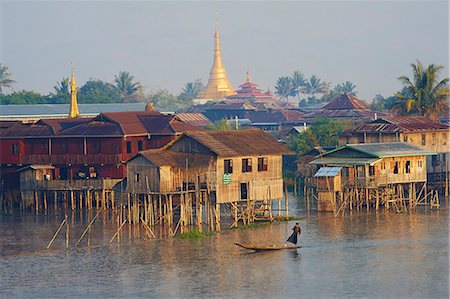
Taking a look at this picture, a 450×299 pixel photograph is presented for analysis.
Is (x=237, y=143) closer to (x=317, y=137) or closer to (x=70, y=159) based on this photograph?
(x=70, y=159)

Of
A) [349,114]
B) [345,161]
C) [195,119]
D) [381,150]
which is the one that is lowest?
[345,161]

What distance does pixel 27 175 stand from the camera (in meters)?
70.9

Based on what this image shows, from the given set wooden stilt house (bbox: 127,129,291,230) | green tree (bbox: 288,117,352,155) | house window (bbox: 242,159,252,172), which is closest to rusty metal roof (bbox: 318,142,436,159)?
wooden stilt house (bbox: 127,129,291,230)

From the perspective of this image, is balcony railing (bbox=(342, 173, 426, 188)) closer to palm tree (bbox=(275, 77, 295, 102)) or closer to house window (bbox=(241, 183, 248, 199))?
house window (bbox=(241, 183, 248, 199))

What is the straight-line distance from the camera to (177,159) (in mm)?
58281

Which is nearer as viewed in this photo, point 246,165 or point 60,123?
point 246,165

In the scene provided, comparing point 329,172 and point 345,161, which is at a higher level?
point 345,161

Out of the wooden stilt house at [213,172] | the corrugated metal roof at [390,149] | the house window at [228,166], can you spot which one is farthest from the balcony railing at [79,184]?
the corrugated metal roof at [390,149]

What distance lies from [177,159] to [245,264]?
12.8 m

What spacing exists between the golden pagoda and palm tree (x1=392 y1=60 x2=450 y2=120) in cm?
9466

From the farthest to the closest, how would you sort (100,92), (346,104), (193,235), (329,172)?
(100,92) → (346,104) → (329,172) → (193,235)

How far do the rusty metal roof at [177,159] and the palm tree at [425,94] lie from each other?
3197 cm

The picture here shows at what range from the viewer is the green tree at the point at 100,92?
13099 cm

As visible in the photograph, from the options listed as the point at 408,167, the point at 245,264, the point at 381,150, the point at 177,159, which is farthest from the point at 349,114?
the point at 245,264
